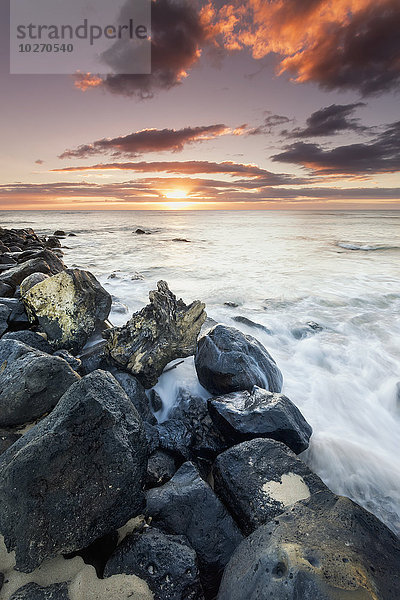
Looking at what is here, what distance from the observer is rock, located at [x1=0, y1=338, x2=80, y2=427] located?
2.69 metres

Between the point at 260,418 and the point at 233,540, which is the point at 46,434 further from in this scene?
the point at 260,418

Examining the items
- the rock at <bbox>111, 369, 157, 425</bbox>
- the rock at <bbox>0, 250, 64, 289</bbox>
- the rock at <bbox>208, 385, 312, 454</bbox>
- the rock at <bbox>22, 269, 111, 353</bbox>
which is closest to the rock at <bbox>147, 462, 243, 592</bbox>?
the rock at <bbox>208, 385, 312, 454</bbox>

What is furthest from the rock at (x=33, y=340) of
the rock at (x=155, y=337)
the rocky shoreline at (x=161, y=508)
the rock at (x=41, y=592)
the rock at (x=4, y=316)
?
the rock at (x=41, y=592)

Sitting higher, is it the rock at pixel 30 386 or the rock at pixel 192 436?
the rock at pixel 30 386

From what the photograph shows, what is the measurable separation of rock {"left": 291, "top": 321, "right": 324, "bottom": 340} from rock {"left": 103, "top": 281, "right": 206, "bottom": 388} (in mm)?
3216

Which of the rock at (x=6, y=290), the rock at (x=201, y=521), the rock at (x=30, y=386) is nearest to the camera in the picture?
the rock at (x=201, y=521)

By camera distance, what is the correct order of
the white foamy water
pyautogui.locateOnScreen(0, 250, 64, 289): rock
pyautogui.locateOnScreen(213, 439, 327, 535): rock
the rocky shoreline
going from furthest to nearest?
1. pyautogui.locateOnScreen(0, 250, 64, 289): rock
2. the white foamy water
3. pyautogui.locateOnScreen(213, 439, 327, 535): rock
4. the rocky shoreline

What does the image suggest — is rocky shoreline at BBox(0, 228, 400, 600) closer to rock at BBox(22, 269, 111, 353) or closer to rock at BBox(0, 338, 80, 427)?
rock at BBox(0, 338, 80, 427)

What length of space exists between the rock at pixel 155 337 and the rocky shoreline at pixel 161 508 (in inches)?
36.2

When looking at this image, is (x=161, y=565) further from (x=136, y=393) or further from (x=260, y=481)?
(x=136, y=393)

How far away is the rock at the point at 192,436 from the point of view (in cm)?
315

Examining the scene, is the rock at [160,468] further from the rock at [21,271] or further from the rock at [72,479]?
the rock at [21,271]

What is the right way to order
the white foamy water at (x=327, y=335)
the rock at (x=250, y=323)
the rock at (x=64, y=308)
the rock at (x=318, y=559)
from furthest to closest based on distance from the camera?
1. the rock at (x=250, y=323)
2. the rock at (x=64, y=308)
3. the white foamy water at (x=327, y=335)
4. the rock at (x=318, y=559)

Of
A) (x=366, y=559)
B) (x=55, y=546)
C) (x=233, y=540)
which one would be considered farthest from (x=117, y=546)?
(x=366, y=559)
